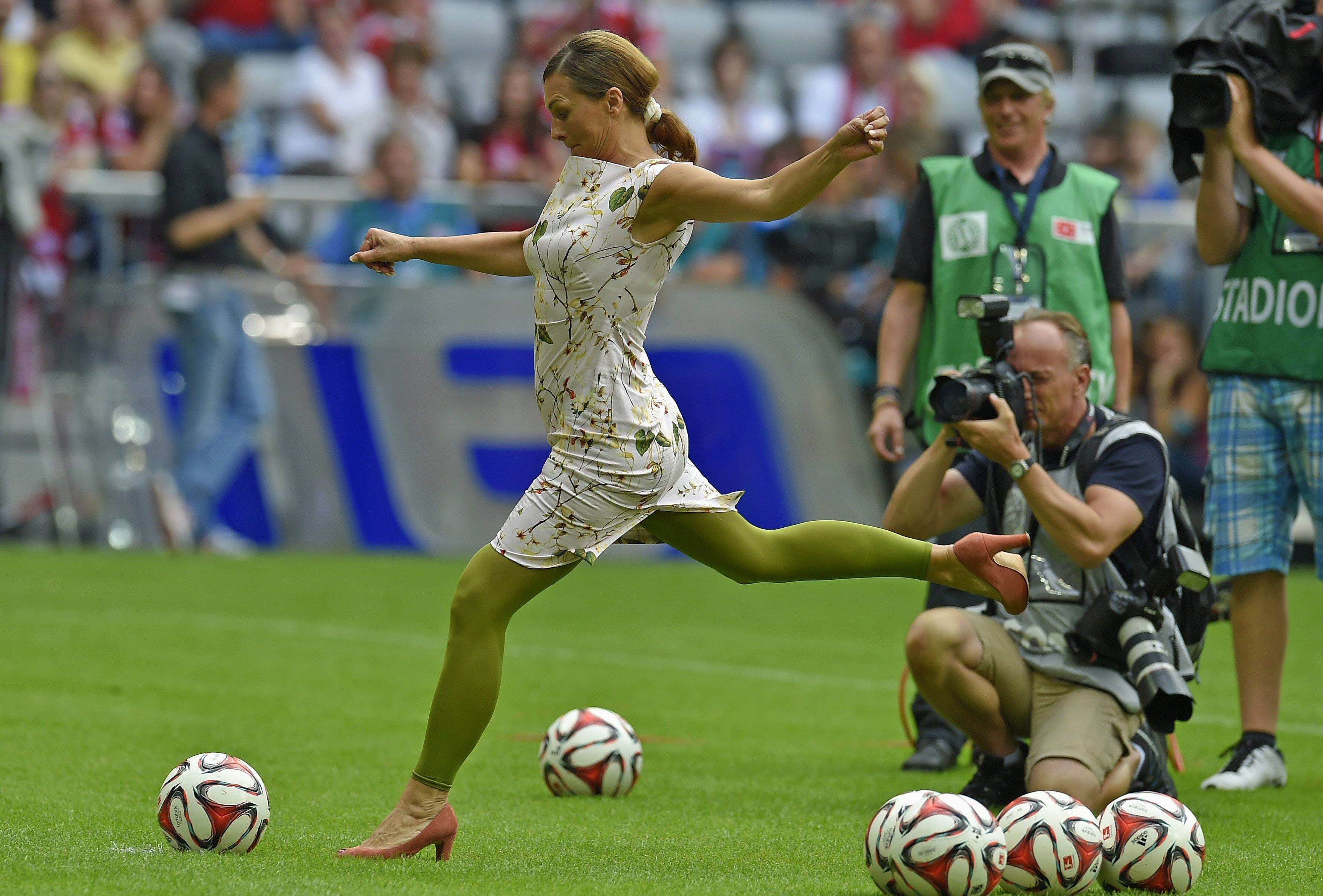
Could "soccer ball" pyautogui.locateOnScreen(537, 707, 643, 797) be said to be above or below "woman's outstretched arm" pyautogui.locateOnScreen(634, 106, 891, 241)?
below

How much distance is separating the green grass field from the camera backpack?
549mm

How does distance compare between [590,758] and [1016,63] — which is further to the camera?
[1016,63]

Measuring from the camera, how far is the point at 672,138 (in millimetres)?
4414

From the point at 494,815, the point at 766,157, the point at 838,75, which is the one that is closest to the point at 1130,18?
the point at 838,75

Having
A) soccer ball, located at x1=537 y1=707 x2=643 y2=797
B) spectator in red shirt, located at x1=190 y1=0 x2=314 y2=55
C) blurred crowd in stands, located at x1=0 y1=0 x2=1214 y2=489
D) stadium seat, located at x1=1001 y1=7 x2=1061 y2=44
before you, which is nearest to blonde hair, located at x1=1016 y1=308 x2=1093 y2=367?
soccer ball, located at x1=537 y1=707 x2=643 y2=797

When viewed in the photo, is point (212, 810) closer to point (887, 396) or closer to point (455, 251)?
point (455, 251)

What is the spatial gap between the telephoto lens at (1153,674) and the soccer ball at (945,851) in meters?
1.03

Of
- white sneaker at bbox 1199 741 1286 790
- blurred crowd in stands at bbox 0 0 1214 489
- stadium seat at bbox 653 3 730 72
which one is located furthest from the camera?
stadium seat at bbox 653 3 730 72

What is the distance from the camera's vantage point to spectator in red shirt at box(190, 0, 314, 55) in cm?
1675

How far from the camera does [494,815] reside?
5.06m

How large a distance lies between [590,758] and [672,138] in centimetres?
195

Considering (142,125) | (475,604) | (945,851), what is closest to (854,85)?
(142,125)

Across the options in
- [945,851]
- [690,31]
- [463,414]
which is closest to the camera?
[945,851]

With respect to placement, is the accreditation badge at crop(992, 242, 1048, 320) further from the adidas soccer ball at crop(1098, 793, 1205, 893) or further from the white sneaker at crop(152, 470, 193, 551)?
the white sneaker at crop(152, 470, 193, 551)
